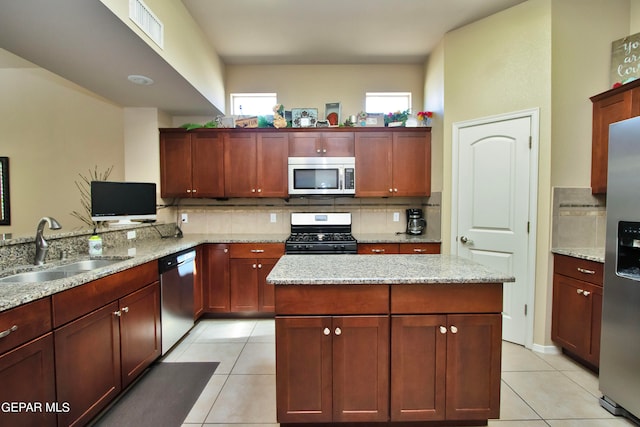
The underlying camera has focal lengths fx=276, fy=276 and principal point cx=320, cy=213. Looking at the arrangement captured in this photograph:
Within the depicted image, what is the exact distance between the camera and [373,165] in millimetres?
3479

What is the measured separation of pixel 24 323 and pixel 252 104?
130 inches

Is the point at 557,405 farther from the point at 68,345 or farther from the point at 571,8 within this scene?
the point at 571,8

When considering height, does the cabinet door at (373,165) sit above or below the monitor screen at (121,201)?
above

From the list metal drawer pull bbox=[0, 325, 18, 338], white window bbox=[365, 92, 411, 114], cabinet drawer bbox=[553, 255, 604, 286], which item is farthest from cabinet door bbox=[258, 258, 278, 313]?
cabinet drawer bbox=[553, 255, 604, 286]

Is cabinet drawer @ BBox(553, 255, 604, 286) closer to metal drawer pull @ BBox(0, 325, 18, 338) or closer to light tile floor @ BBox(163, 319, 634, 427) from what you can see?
light tile floor @ BBox(163, 319, 634, 427)

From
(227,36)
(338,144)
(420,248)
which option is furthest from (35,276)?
(420,248)

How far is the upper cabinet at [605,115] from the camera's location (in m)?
2.08

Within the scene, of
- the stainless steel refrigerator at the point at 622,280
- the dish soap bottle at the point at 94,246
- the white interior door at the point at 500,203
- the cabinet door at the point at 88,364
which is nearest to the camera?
the cabinet door at the point at 88,364

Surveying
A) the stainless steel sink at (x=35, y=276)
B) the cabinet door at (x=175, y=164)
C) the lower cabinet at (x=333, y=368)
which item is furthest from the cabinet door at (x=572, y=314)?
the cabinet door at (x=175, y=164)

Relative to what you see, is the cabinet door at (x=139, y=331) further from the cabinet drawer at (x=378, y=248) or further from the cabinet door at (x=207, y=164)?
the cabinet drawer at (x=378, y=248)

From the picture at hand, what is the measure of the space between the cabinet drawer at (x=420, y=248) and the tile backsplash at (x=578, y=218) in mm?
1037

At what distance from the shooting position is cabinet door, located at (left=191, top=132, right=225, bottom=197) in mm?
3463

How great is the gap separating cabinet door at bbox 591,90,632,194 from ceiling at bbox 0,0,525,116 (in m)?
1.22

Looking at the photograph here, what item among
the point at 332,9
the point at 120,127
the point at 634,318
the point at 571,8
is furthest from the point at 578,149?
the point at 120,127
